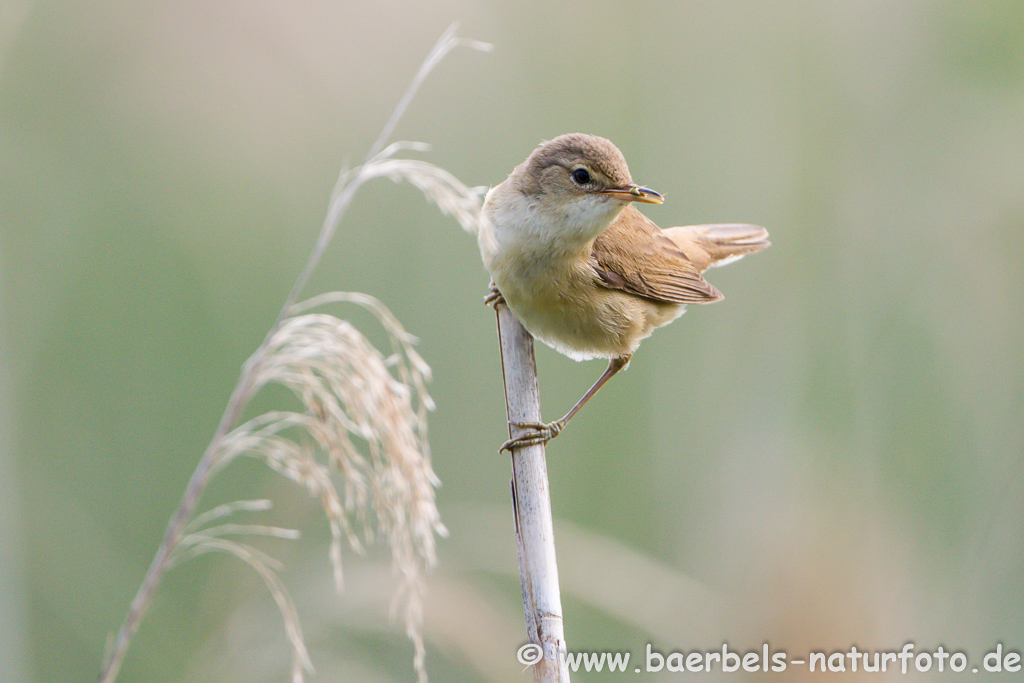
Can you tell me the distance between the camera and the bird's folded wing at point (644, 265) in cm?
255

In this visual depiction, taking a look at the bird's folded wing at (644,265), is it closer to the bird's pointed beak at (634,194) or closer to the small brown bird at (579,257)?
the small brown bird at (579,257)

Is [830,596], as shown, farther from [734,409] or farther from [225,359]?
[225,359]

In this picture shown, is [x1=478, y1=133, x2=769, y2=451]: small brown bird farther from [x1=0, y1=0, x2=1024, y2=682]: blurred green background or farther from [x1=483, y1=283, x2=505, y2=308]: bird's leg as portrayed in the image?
[x1=0, y1=0, x2=1024, y2=682]: blurred green background

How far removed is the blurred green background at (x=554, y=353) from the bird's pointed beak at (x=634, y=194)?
84cm

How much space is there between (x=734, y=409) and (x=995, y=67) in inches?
53.9

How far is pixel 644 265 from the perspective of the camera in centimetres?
267

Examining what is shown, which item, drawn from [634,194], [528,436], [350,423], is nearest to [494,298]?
[634,194]

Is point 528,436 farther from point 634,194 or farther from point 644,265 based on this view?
point 644,265

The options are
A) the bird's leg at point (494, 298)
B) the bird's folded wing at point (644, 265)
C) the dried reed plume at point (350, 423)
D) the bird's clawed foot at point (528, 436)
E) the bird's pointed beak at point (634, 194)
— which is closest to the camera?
the dried reed plume at point (350, 423)

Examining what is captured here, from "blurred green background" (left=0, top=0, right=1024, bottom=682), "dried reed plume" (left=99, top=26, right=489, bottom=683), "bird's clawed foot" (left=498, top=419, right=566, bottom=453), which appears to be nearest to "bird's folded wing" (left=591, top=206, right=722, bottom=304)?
"blurred green background" (left=0, top=0, right=1024, bottom=682)

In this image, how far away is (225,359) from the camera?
287 cm

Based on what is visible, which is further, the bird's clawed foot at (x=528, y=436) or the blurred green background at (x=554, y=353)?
the blurred green background at (x=554, y=353)

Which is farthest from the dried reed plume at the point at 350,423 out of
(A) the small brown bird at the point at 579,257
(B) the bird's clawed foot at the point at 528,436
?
(A) the small brown bird at the point at 579,257

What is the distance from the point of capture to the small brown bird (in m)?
2.24
